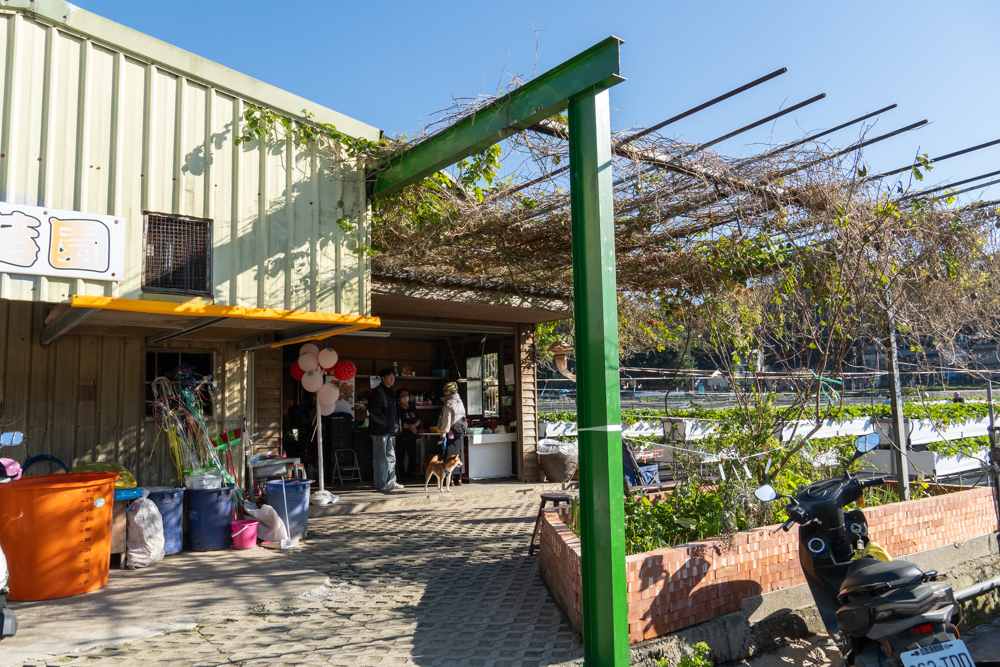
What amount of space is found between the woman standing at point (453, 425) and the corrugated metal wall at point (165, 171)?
4.06 m

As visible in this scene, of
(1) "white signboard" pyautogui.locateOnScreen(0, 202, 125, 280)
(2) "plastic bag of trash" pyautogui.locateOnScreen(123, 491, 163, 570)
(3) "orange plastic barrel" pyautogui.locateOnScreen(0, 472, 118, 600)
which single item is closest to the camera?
(1) "white signboard" pyautogui.locateOnScreen(0, 202, 125, 280)

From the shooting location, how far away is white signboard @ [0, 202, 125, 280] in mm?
4508

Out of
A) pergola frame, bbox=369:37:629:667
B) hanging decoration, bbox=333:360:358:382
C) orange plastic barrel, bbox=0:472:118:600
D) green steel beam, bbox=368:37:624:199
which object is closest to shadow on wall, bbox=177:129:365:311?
green steel beam, bbox=368:37:624:199

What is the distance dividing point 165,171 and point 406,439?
652 centimetres

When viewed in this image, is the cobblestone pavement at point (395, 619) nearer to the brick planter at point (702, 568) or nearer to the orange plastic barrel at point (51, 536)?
the brick planter at point (702, 568)

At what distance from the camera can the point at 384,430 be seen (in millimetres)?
9461

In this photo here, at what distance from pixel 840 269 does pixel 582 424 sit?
10.6 ft

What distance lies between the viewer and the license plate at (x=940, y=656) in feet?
9.51

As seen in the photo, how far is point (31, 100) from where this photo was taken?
469 cm

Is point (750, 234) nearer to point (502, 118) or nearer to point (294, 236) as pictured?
point (502, 118)

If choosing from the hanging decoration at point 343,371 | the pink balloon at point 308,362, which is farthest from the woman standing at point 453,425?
the pink balloon at point 308,362

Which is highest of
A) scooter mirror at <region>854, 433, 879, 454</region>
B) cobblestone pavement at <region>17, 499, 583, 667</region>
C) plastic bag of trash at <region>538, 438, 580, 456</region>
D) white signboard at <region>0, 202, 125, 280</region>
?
white signboard at <region>0, 202, 125, 280</region>

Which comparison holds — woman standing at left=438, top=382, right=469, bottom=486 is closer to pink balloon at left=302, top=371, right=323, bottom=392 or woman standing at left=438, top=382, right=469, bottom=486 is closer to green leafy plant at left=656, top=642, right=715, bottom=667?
pink balloon at left=302, top=371, right=323, bottom=392

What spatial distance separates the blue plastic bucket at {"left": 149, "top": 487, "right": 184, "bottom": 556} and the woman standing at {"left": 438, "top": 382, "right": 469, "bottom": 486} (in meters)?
4.37
